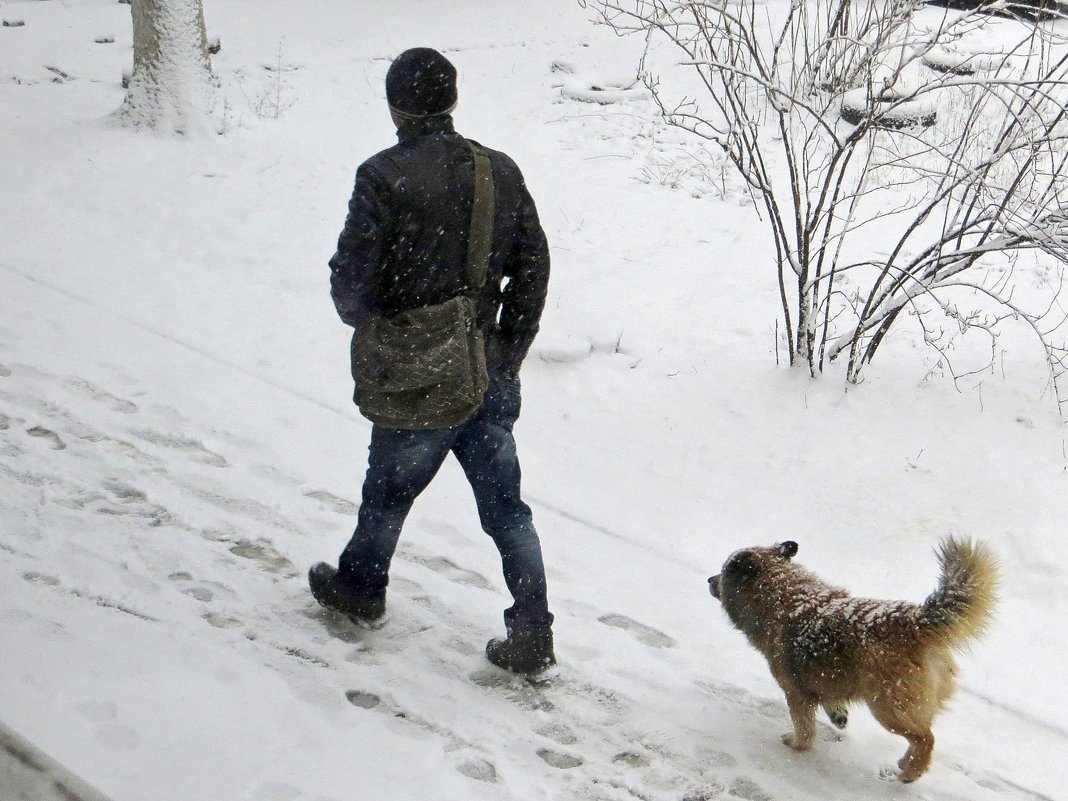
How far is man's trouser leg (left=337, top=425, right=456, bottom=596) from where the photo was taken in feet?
10.7

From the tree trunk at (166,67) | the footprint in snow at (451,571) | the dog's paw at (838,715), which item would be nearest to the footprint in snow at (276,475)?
the footprint in snow at (451,571)

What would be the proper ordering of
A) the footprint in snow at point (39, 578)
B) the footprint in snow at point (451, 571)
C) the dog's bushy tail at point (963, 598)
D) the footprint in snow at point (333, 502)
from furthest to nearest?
the footprint in snow at point (333, 502)
the footprint in snow at point (451, 571)
the footprint in snow at point (39, 578)
the dog's bushy tail at point (963, 598)

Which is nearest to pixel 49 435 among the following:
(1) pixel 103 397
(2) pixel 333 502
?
(1) pixel 103 397

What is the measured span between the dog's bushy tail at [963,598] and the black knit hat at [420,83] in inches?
83.1

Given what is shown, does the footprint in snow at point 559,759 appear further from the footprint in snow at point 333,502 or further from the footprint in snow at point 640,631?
the footprint in snow at point 333,502

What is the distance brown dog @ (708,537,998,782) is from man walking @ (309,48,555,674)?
84cm

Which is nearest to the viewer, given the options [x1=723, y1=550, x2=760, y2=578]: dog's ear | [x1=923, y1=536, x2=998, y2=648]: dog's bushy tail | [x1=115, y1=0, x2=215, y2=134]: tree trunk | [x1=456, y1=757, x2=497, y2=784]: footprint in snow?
[x1=923, y1=536, x2=998, y2=648]: dog's bushy tail

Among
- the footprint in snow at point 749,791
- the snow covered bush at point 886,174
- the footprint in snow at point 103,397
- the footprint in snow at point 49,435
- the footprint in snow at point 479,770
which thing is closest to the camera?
the footprint in snow at point 479,770

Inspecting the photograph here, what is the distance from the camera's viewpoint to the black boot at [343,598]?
365 cm

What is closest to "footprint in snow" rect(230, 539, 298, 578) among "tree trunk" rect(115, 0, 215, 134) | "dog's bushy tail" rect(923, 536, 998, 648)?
"dog's bushy tail" rect(923, 536, 998, 648)

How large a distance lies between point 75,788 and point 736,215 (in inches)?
297

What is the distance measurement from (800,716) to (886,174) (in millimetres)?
7231

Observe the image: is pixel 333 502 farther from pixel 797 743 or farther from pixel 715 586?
pixel 797 743

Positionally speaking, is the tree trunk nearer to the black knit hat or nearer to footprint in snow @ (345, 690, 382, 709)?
the black knit hat
